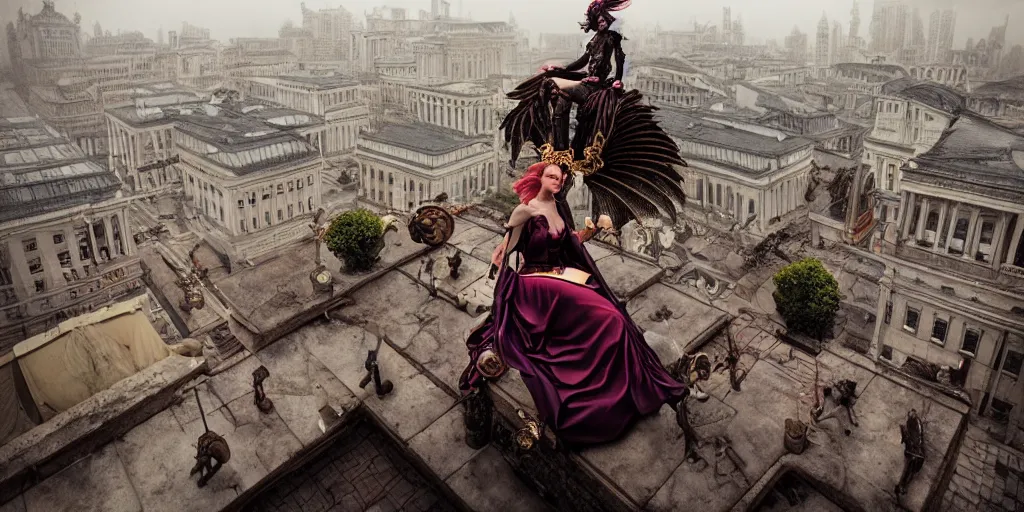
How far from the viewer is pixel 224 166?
11531mm

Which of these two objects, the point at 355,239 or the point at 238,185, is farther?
the point at 238,185

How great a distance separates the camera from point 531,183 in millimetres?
6355

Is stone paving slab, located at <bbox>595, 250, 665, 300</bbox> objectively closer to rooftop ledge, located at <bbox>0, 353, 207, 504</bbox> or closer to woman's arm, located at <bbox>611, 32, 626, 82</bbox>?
woman's arm, located at <bbox>611, 32, 626, 82</bbox>

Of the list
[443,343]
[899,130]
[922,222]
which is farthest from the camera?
[899,130]

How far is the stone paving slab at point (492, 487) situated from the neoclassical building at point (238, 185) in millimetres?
6974

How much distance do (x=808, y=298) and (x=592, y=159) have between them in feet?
17.6

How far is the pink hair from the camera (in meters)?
6.34

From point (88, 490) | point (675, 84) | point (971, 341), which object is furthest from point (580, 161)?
point (675, 84)

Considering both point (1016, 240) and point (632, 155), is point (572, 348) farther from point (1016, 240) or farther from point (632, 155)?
point (1016, 240)

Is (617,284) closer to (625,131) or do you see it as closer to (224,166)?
(625,131)

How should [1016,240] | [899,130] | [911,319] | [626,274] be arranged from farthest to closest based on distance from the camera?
[899,130]
[626,274]
[911,319]
[1016,240]

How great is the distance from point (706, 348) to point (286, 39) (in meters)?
11.5

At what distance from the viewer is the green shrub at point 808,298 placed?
965 centimetres

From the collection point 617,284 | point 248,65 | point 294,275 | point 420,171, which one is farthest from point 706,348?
point 248,65
